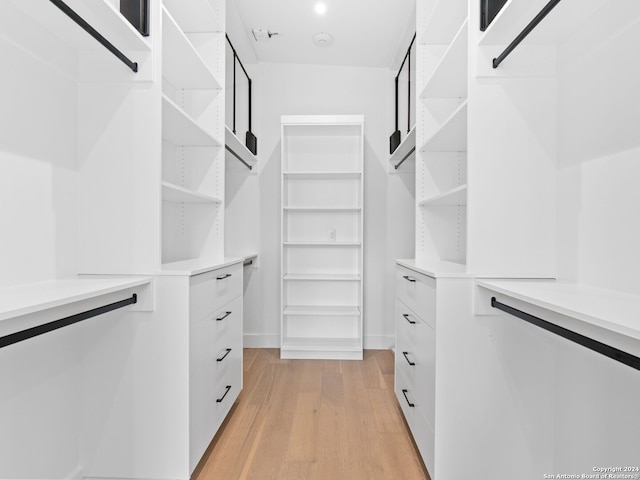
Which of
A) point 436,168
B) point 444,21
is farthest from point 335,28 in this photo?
point 436,168

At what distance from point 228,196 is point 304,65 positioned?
55.0 inches

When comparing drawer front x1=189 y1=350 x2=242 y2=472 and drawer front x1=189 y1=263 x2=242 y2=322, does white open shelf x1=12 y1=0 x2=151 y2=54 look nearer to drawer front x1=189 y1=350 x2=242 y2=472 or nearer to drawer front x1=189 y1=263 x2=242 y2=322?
drawer front x1=189 y1=263 x2=242 y2=322

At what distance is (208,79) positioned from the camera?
216 centimetres

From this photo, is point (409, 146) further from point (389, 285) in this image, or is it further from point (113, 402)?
point (113, 402)

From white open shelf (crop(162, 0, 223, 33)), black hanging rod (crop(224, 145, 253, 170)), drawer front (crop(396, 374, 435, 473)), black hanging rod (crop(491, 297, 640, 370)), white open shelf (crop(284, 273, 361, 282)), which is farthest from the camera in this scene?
white open shelf (crop(284, 273, 361, 282))

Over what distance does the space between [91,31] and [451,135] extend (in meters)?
1.58

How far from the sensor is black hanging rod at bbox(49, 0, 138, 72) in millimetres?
1086

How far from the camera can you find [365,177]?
134 inches

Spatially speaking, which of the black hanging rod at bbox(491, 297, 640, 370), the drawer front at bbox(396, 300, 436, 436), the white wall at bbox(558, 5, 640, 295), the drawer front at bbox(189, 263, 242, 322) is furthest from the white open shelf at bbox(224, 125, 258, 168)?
the black hanging rod at bbox(491, 297, 640, 370)

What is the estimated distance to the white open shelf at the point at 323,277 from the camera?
122 inches

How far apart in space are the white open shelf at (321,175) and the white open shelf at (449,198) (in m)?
1.06

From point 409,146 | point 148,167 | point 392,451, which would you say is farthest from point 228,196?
point 392,451

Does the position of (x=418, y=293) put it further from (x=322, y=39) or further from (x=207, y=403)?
(x=322, y=39)

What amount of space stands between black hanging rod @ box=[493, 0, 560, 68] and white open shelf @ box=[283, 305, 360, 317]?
222 centimetres
